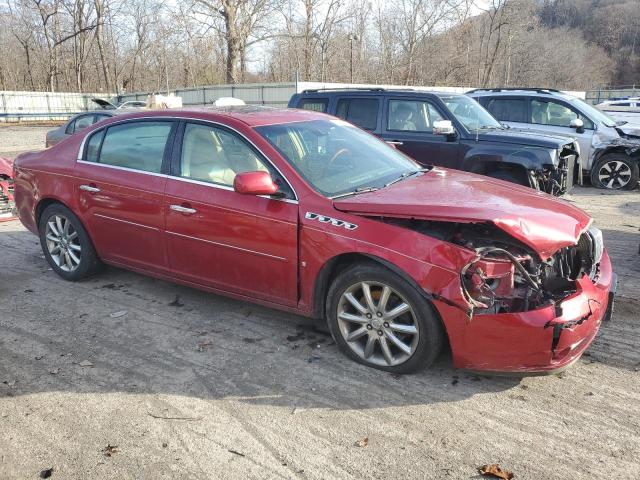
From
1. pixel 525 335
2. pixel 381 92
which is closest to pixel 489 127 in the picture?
pixel 381 92

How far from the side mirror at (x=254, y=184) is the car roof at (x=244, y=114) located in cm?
65

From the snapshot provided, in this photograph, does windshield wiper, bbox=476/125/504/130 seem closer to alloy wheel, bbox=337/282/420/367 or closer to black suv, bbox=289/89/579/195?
black suv, bbox=289/89/579/195

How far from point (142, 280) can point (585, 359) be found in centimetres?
405

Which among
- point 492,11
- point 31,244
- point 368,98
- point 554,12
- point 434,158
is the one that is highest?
point 554,12

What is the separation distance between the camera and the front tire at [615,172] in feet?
33.8

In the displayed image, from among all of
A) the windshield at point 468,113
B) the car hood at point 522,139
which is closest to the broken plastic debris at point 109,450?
the car hood at point 522,139

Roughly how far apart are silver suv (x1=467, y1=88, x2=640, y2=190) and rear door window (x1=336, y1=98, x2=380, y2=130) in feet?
12.4

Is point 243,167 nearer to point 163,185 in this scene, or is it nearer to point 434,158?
point 163,185

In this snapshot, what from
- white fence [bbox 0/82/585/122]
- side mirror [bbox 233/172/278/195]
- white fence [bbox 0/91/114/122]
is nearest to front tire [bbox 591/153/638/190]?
side mirror [bbox 233/172/278/195]

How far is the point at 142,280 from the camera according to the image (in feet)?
17.7

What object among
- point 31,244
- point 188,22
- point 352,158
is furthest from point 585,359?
point 188,22

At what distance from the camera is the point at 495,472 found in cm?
264

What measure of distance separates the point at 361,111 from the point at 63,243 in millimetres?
4892

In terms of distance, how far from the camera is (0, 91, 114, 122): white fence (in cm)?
3881
